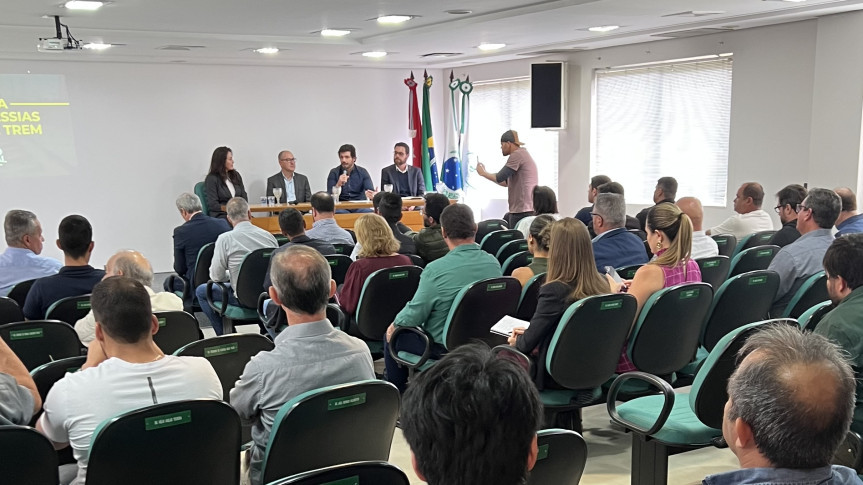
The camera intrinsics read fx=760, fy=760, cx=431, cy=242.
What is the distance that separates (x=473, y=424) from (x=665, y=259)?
2862 millimetres

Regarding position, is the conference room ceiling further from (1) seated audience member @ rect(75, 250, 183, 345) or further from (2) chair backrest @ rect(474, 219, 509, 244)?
(1) seated audience member @ rect(75, 250, 183, 345)

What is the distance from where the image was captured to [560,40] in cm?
930

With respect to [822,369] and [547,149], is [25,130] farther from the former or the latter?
[822,369]

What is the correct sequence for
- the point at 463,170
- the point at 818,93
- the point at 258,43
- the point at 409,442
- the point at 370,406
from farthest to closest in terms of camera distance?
the point at 463,170, the point at 258,43, the point at 818,93, the point at 370,406, the point at 409,442

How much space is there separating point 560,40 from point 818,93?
3.00 metres

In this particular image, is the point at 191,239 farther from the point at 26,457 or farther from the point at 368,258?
the point at 26,457

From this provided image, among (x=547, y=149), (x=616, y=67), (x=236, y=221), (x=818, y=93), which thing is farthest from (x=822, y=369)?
(x=547, y=149)

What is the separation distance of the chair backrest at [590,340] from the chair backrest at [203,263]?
3660 mm

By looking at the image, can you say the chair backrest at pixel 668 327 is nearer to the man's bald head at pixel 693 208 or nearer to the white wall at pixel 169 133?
the man's bald head at pixel 693 208

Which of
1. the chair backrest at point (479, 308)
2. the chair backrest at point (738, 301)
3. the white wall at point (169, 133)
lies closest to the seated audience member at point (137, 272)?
the chair backrest at point (479, 308)

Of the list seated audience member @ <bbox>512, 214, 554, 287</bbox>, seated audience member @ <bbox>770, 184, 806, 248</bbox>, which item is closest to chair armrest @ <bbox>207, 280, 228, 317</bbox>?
seated audience member @ <bbox>512, 214, 554, 287</bbox>

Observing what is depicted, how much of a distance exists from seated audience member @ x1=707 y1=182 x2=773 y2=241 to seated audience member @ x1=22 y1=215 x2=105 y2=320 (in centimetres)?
477

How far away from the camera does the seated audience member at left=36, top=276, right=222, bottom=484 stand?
93.9 inches

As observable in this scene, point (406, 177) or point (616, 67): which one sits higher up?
point (616, 67)
